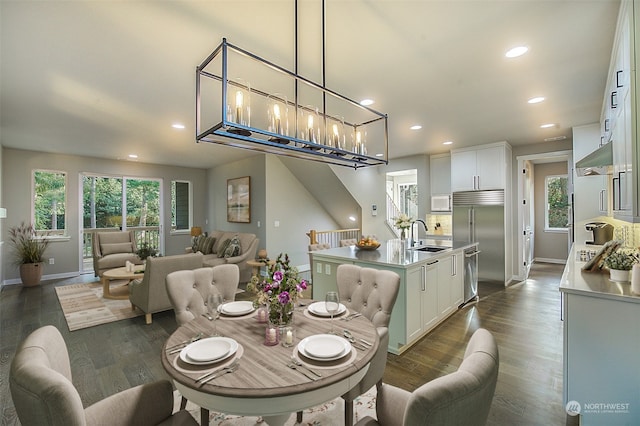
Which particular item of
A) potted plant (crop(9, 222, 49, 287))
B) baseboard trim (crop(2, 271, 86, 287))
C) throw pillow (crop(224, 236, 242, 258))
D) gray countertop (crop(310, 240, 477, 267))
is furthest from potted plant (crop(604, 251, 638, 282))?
baseboard trim (crop(2, 271, 86, 287))

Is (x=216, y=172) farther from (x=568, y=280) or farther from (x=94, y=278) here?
(x=568, y=280)

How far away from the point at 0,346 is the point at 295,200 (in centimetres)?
505

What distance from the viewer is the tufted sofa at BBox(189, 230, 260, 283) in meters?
5.71

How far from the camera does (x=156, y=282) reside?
3629 mm

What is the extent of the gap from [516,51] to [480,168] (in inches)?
144

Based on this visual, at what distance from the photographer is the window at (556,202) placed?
7.38 m

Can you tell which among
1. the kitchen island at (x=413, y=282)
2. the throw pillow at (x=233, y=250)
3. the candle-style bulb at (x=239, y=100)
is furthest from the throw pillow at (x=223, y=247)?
the candle-style bulb at (x=239, y=100)

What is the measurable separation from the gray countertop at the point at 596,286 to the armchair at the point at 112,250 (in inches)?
266

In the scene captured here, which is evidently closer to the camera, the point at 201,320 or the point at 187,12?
the point at 201,320

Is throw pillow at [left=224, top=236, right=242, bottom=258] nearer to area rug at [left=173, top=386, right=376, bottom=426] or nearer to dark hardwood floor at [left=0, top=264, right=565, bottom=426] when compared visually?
dark hardwood floor at [left=0, top=264, right=565, bottom=426]

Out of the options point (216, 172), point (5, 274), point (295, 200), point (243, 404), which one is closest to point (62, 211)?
point (5, 274)

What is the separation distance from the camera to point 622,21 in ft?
5.98

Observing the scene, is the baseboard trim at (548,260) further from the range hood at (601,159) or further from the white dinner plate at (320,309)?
the white dinner plate at (320,309)

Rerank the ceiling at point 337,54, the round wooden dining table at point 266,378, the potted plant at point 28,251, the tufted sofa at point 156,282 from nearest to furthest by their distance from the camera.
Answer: the round wooden dining table at point 266,378 < the ceiling at point 337,54 < the tufted sofa at point 156,282 < the potted plant at point 28,251
